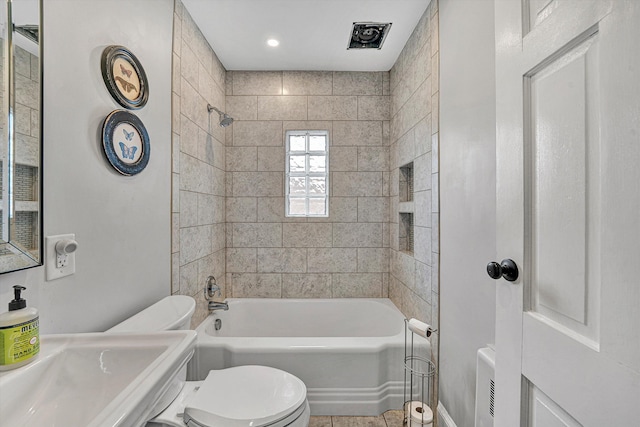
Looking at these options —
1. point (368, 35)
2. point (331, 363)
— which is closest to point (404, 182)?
point (368, 35)

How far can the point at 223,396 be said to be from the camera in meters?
1.26

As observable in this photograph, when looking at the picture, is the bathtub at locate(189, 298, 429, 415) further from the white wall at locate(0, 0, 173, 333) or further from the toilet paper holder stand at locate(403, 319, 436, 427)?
the white wall at locate(0, 0, 173, 333)

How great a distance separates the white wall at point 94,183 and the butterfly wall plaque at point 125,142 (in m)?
0.03

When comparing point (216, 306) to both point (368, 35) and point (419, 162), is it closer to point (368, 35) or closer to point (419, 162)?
point (419, 162)

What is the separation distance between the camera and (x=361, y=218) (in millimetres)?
2814

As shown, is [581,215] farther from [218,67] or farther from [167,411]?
[218,67]

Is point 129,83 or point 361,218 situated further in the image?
point 361,218

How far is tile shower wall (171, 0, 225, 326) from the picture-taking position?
5.94 ft

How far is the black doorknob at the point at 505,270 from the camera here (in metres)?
0.77

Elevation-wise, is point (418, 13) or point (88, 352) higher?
point (418, 13)

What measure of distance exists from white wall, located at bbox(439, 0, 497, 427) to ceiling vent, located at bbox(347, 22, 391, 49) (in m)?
0.52

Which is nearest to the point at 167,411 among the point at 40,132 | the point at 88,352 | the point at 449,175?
the point at 88,352

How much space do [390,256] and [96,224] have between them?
7.39 feet

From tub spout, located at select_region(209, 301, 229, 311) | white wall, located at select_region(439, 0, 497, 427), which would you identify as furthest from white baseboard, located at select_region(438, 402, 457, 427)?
tub spout, located at select_region(209, 301, 229, 311)
